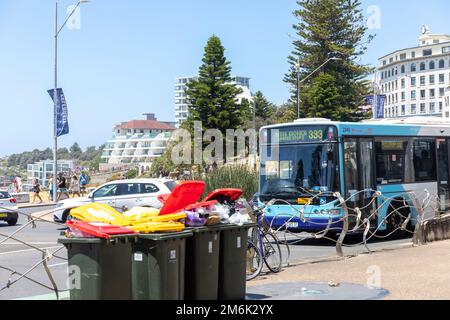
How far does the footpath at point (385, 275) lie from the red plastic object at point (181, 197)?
2.07 metres

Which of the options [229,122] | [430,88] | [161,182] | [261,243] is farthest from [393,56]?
[261,243]

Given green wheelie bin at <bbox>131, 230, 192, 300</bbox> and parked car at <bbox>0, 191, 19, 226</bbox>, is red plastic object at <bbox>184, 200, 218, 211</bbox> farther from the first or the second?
parked car at <bbox>0, 191, 19, 226</bbox>

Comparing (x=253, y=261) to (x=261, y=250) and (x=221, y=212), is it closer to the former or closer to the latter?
(x=261, y=250)

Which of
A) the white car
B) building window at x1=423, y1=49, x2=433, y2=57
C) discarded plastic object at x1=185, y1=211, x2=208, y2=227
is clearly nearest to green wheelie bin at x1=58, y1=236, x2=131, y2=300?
discarded plastic object at x1=185, y1=211, x2=208, y2=227

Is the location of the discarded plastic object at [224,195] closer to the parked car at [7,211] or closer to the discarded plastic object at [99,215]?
the discarded plastic object at [99,215]

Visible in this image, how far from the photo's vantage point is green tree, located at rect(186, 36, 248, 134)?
50375 mm

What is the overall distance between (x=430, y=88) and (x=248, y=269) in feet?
410

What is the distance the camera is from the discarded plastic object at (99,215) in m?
7.14

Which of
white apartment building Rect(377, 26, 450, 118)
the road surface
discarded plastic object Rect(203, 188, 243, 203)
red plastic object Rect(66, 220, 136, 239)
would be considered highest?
white apartment building Rect(377, 26, 450, 118)

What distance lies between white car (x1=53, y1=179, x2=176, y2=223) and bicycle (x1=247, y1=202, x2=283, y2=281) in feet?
35.5

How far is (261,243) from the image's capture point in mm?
10703

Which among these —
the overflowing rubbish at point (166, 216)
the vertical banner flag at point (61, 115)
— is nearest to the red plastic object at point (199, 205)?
the overflowing rubbish at point (166, 216)
